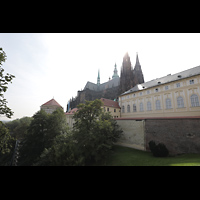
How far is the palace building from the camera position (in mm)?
18281

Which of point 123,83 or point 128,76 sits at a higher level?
point 128,76

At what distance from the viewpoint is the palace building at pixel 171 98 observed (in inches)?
720

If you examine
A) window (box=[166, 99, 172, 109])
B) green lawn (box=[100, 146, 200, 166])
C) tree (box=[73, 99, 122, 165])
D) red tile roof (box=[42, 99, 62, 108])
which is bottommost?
green lawn (box=[100, 146, 200, 166])

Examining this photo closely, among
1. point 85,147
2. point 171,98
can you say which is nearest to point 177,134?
point 171,98

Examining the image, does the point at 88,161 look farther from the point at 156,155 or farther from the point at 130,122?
the point at 130,122

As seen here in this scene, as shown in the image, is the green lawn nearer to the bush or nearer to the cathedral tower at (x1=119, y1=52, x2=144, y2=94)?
the bush

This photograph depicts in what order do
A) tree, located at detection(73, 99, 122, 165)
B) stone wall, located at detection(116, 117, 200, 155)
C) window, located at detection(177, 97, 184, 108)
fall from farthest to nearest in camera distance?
window, located at detection(177, 97, 184, 108)
stone wall, located at detection(116, 117, 200, 155)
tree, located at detection(73, 99, 122, 165)

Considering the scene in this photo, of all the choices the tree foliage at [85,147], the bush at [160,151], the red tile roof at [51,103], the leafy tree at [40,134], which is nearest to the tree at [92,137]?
the tree foliage at [85,147]

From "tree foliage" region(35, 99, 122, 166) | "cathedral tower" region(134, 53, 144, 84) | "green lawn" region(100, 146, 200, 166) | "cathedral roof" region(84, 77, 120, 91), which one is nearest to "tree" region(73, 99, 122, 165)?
"tree foliage" region(35, 99, 122, 166)

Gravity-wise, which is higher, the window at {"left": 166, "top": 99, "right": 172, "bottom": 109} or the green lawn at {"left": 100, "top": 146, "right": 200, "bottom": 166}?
the window at {"left": 166, "top": 99, "right": 172, "bottom": 109}

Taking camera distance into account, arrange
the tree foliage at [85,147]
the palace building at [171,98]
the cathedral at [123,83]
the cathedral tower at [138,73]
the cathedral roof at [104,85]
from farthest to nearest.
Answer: the cathedral roof at [104,85]
the cathedral tower at [138,73]
the cathedral at [123,83]
the palace building at [171,98]
the tree foliage at [85,147]

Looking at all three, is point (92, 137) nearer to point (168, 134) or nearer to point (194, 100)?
point (168, 134)

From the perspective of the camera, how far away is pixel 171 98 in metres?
20.9

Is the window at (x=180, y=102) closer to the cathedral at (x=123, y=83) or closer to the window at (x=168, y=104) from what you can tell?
the window at (x=168, y=104)
